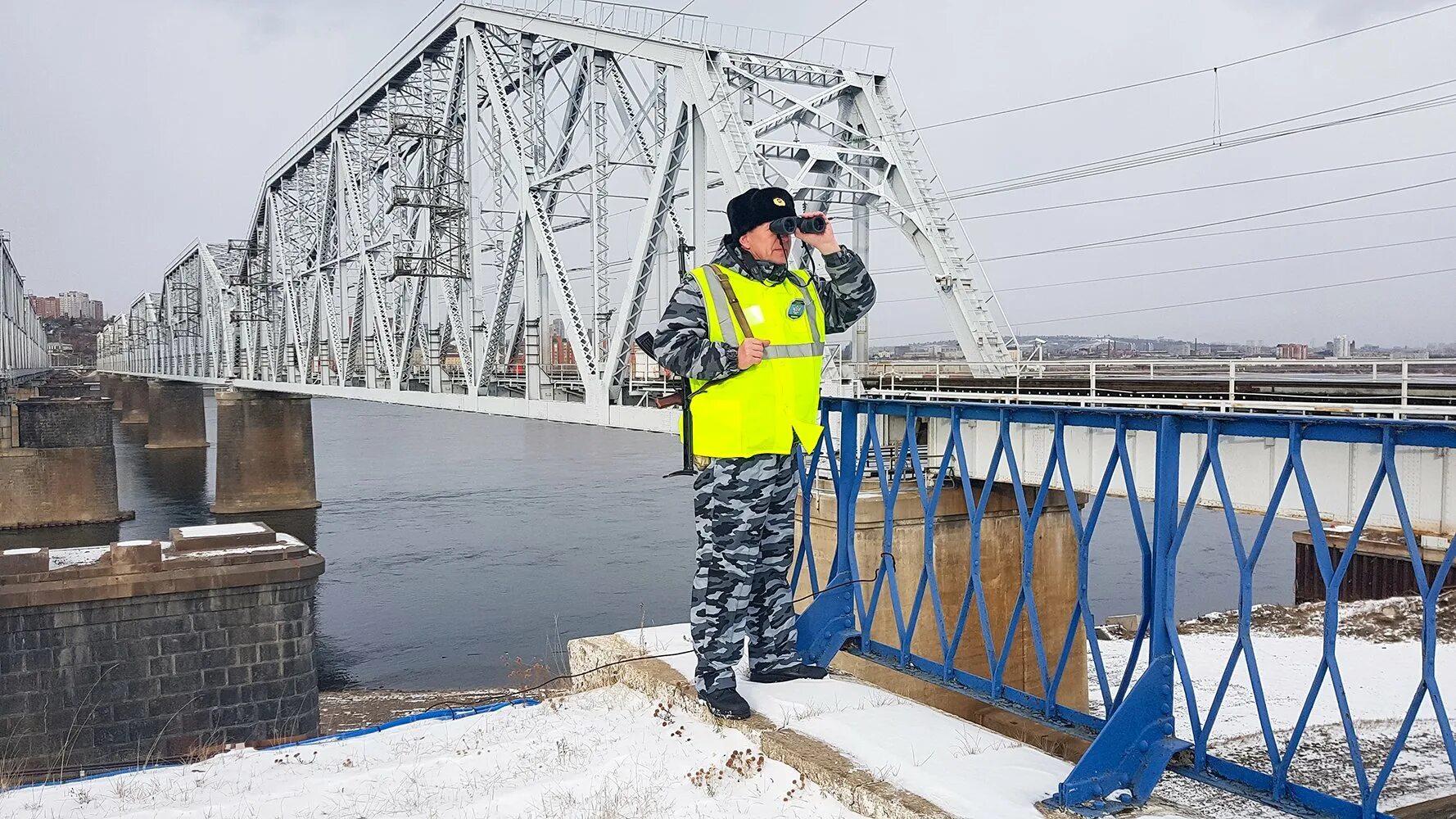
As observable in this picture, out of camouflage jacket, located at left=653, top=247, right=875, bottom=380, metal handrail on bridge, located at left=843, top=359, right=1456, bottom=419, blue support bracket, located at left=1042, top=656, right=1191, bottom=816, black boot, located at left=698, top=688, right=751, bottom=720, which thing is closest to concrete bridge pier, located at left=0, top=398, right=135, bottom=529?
metal handrail on bridge, located at left=843, top=359, right=1456, bottom=419

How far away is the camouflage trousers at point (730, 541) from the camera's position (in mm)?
3947

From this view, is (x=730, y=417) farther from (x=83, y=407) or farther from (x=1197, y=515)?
(x=83, y=407)

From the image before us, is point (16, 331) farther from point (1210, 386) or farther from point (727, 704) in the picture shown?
point (727, 704)

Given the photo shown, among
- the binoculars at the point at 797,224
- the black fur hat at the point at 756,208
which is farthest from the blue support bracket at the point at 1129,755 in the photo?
the black fur hat at the point at 756,208

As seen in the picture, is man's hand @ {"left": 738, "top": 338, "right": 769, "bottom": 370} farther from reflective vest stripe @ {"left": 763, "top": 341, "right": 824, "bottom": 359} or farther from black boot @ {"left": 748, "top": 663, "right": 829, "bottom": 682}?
black boot @ {"left": 748, "top": 663, "right": 829, "bottom": 682}

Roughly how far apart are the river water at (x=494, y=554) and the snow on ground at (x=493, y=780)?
26.7ft

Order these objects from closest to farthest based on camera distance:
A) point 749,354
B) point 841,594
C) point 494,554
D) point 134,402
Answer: point 749,354 < point 841,594 < point 494,554 < point 134,402

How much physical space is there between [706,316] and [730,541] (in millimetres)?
866

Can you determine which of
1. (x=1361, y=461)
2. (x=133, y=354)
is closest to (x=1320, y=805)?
(x=1361, y=461)

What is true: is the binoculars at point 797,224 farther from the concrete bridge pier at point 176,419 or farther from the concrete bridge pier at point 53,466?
the concrete bridge pier at point 176,419

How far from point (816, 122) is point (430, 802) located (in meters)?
17.5

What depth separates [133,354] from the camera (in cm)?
10238

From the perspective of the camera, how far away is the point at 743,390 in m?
3.89

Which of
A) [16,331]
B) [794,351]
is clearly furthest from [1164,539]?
[16,331]
